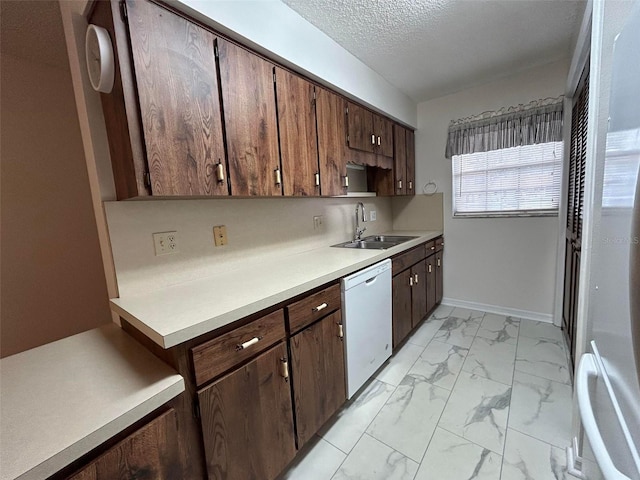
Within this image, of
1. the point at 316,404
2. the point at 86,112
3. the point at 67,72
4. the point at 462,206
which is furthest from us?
the point at 462,206

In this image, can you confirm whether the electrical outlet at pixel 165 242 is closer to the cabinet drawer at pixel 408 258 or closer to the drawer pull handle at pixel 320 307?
the drawer pull handle at pixel 320 307

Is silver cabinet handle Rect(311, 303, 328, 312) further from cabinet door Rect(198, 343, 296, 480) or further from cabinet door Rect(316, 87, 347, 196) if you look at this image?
cabinet door Rect(316, 87, 347, 196)

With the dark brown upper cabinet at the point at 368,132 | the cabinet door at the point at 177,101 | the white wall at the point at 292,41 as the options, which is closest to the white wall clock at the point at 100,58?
the cabinet door at the point at 177,101

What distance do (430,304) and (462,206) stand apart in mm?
1144

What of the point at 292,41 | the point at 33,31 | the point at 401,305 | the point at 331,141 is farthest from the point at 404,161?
the point at 33,31

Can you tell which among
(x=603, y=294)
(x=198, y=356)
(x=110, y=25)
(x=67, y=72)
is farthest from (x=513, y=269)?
(x=67, y=72)

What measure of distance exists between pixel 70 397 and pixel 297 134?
60.6 inches

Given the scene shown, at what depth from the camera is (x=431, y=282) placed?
283 cm

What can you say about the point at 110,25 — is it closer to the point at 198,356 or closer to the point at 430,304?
the point at 198,356

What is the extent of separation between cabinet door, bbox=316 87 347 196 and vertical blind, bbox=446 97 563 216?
1.53m

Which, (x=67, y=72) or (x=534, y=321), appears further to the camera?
(x=534, y=321)

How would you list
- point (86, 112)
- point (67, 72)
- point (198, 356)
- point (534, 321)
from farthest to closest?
point (534, 321), point (67, 72), point (86, 112), point (198, 356)

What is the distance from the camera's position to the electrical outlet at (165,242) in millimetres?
1347

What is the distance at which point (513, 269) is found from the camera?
9.10 ft
